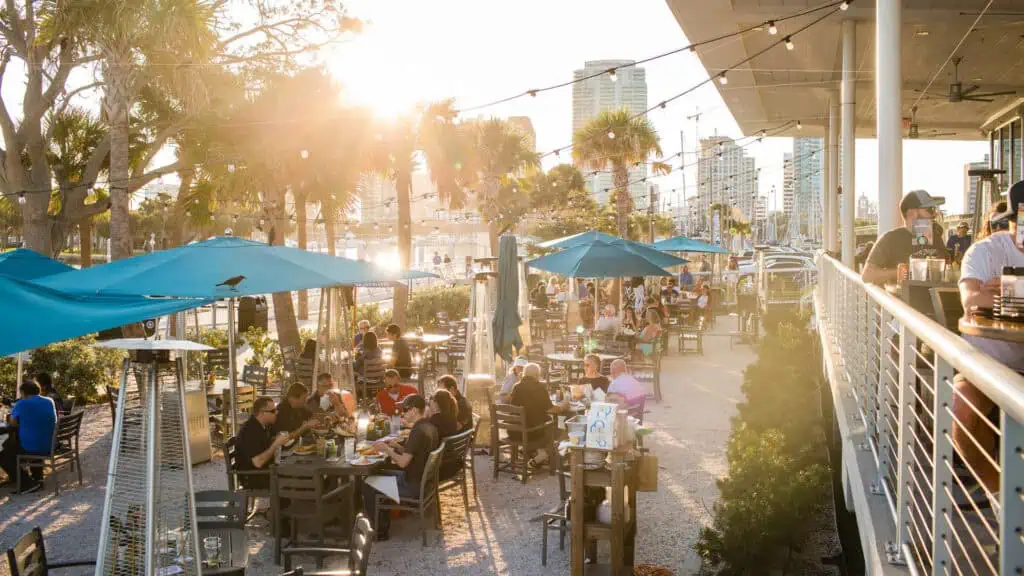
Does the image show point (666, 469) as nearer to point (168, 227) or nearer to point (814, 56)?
point (814, 56)

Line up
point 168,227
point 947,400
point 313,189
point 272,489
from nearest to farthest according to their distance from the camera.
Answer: point 947,400 < point 272,489 < point 313,189 < point 168,227

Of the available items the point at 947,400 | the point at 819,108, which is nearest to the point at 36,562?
the point at 947,400

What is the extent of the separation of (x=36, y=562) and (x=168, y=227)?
4558cm

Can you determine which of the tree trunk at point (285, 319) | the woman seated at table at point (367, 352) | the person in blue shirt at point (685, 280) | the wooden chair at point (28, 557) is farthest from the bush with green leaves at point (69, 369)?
the person in blue shirt at point (685, 280)

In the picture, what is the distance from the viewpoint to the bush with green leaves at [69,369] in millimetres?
13906

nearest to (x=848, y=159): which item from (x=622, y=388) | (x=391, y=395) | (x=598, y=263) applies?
(x=598, y=263)

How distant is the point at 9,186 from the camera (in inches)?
686

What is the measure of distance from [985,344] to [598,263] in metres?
11.8

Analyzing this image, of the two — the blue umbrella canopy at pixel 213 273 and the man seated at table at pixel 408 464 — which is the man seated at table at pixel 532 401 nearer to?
the man seated at table at pixel 408 464

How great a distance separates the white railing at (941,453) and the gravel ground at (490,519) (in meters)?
2.79

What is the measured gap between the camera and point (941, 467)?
2.32 m

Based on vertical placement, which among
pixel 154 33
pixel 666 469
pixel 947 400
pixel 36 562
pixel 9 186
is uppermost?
A: pixel 154 33

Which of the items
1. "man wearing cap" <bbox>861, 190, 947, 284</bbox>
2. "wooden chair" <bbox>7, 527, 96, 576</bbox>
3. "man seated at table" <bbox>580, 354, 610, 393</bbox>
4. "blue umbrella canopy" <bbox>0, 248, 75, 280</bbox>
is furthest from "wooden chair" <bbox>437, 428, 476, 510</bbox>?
"blue umbrella canopy" <bbox>0, 248, 75, 280</bbox>

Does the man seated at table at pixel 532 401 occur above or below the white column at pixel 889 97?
below
